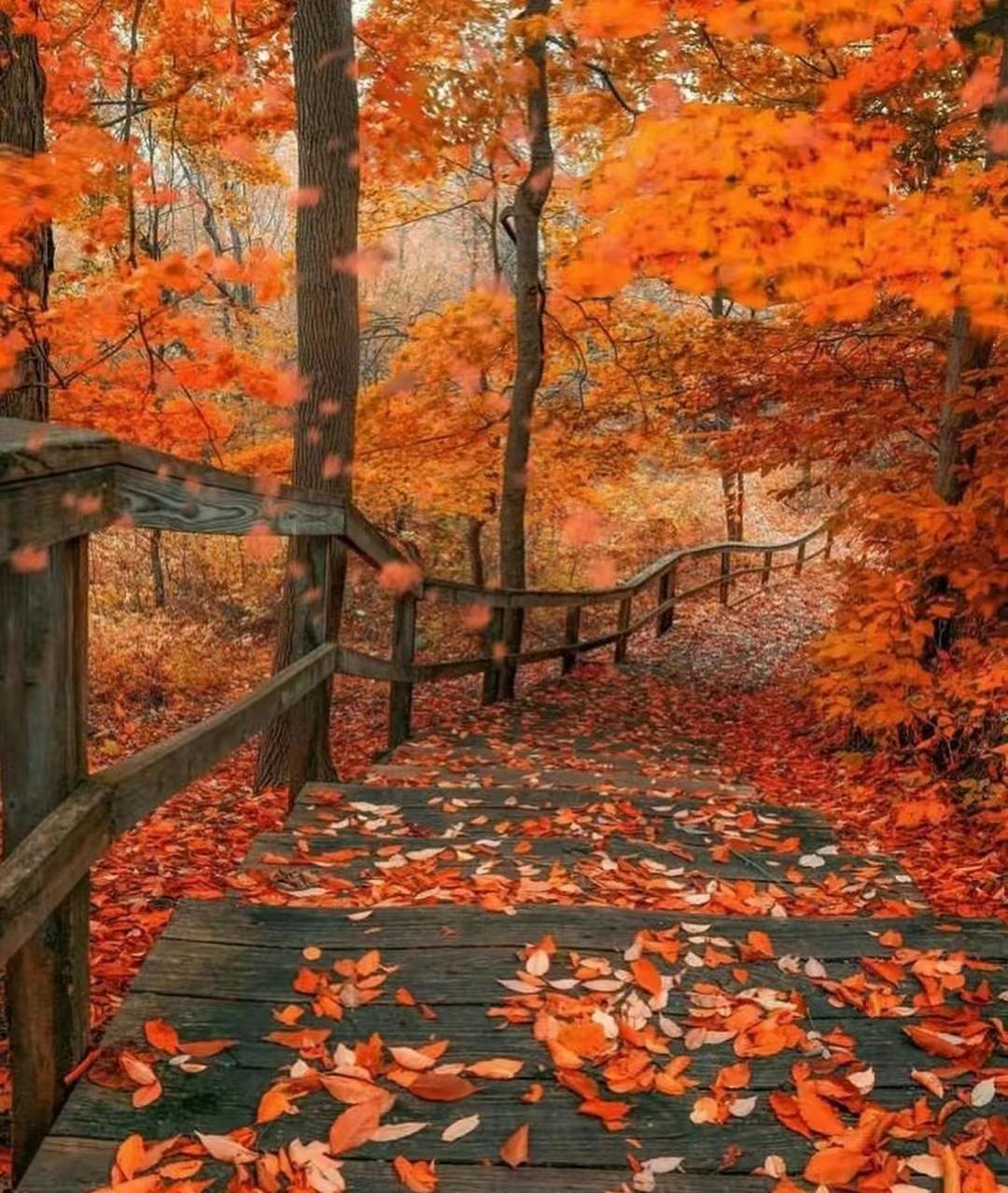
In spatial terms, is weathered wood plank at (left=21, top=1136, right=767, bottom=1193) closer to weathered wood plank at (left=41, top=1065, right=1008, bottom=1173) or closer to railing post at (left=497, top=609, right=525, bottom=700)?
weathered wood plank at (left=41, top=1065, right=1008, bottom=1173)

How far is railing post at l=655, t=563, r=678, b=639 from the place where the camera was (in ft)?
47.9

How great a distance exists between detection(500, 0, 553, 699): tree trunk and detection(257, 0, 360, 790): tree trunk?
3.22 m

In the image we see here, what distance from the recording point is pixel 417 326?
471 inches

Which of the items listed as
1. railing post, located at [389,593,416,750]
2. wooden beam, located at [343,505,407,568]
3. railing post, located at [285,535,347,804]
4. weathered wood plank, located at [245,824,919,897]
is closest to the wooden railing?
weathered wood plank, located at [245,824,919,897]

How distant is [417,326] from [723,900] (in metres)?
9.98

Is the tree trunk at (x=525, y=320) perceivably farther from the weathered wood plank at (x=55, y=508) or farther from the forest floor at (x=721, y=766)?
the weathered wood plank at (x=55, y=508)

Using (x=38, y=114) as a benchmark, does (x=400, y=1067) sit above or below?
below

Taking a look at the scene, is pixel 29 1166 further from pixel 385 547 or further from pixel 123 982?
pixel 385 547

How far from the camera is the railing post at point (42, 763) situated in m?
1.80

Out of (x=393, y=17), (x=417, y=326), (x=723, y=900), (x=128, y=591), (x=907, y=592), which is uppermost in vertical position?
(x=393, y=17)

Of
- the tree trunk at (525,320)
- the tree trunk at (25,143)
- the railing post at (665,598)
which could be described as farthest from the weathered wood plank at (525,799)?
the railing post at (665,598)

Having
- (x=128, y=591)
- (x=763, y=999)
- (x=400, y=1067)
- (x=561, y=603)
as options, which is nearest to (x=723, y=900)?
(x=763, y=999)

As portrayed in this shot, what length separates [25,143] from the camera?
213 inches

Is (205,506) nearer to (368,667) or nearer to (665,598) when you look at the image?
(368,667)
